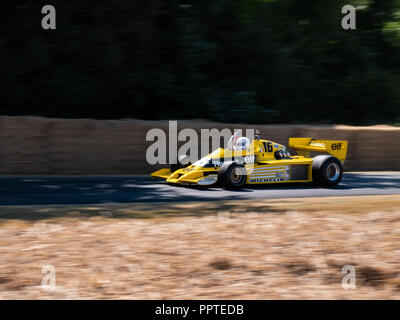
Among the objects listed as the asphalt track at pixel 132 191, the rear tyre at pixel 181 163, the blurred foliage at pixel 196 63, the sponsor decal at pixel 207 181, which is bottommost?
the asphalt track at pixel 132 191

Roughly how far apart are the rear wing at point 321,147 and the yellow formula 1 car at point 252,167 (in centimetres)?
47

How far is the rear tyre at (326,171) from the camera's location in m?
11.8

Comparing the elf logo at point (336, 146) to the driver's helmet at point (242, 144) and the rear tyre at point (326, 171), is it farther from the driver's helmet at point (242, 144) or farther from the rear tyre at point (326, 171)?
the driver's helmet at point (242, 144)

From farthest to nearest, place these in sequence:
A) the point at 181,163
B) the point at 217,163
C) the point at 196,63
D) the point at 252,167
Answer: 1. the point at 196,63
2. the point at 181,163
3. the point at 252,167
4. the point at 217,163

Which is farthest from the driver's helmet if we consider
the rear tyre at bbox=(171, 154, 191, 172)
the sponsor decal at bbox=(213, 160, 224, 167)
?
the rear tyre at bbox=(171, 154, 191, 172)

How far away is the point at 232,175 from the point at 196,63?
10166 millimetres

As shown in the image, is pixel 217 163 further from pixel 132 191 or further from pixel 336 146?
pixel 336 146

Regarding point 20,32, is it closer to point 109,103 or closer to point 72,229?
point 109,103

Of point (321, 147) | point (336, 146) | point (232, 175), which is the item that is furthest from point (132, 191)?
point (336, 146)

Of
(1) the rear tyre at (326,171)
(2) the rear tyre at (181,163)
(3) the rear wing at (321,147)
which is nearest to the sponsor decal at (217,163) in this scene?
(2) the rear tyre at (181,163)

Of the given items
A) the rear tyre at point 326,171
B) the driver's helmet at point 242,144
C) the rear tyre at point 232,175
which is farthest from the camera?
the rear tyre at point 326,171

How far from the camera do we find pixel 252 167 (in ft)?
37.6

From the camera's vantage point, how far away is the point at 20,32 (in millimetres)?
18484
